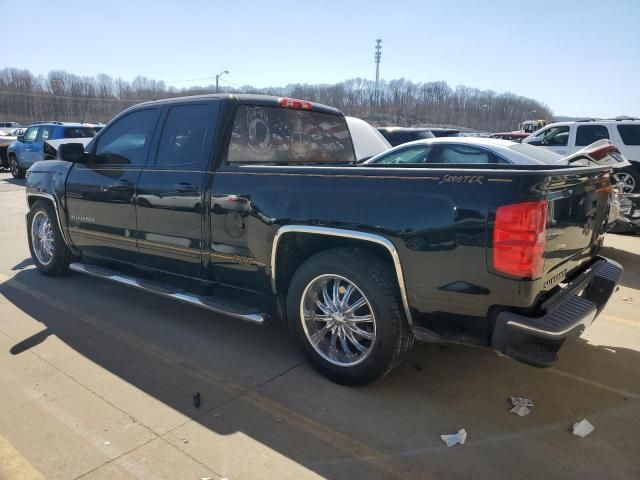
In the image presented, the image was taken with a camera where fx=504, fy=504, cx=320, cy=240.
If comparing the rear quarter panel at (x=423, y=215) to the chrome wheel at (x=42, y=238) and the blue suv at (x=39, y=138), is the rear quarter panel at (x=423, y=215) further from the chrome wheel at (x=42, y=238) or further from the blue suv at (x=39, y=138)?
the blue suv at (x=39, y=138)

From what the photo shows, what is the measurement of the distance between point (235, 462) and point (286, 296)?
1.32m

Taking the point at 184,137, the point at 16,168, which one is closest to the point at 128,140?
the point at 184,137

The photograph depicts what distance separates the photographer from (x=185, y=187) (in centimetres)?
401

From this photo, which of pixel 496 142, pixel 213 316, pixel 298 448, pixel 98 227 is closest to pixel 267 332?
pixel 213 316

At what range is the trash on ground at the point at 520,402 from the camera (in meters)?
3.17

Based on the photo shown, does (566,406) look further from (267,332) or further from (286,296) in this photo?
(267,332)

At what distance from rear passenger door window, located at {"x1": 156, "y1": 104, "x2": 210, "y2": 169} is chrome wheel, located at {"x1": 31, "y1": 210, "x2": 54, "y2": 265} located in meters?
2.34

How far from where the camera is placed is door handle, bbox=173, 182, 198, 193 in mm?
3939

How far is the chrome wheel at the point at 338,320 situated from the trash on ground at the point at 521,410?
958 mm

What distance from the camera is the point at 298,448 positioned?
2.76m

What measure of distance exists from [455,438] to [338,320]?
3.35 ft

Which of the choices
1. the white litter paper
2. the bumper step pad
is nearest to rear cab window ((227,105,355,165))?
the bumper step pad

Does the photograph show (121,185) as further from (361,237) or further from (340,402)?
(340,402)

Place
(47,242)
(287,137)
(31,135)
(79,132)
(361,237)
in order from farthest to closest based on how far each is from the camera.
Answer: (31,135), (79,132), (47,242), (287,137), (361,237)
